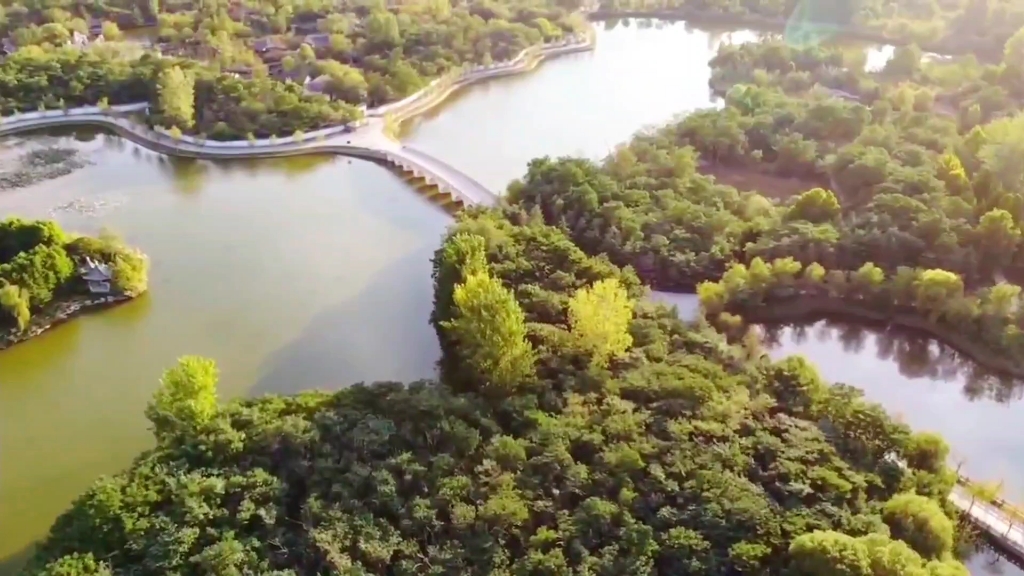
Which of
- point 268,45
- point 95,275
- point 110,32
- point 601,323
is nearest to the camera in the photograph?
point 601,323

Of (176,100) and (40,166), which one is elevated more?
(176,100)

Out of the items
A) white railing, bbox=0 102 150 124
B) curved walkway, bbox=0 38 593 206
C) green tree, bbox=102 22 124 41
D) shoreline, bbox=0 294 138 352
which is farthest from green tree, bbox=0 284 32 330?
green tree, bbox=102 22 124 41

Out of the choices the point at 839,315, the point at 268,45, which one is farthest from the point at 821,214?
the point at 268,45

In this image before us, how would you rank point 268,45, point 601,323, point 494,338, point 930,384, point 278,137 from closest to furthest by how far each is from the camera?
1. point 494,338
2. point 601,323
3. point 930,384
4. point 278,137
5. point 268,45

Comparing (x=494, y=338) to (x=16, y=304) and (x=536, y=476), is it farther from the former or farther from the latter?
(x=16, y=304)

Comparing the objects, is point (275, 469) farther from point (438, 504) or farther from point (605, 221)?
point (605, 221)
